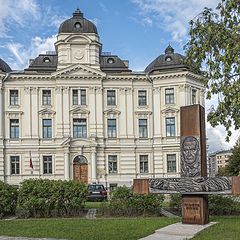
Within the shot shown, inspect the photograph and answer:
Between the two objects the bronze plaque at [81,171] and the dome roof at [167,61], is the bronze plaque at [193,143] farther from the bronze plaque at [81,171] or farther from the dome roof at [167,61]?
the dome roof at [167,61]

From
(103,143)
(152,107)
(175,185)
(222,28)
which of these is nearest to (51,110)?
(103,143)

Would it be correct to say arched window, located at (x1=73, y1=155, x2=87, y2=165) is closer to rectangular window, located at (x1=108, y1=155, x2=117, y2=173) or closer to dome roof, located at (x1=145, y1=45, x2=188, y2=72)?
rectangular window, located at (x1=108, y1=155, x2=117, y2=173)

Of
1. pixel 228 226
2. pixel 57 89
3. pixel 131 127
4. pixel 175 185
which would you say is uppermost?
pixel 57 89

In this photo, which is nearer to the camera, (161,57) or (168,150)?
(168,150)

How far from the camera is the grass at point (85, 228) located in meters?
14.1

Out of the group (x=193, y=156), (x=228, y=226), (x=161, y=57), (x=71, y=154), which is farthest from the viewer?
(x=161, y=57)

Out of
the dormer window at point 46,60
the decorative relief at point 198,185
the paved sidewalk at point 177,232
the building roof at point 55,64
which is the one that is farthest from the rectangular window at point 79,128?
the paved sidewalk at point 177,232

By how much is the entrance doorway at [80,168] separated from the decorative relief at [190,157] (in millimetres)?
34499

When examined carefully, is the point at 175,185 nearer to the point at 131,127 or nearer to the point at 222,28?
the point at 222,28

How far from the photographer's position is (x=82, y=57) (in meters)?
52.8

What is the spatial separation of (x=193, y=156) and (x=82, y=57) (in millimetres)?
37011

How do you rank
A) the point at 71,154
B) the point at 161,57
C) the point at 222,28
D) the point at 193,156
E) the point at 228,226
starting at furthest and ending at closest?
the point at 161,57 < the point at 71,154 < the point at 193,156 < the point at 228,226 < the point at 222,28

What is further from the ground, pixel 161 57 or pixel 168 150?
pixel 161 57

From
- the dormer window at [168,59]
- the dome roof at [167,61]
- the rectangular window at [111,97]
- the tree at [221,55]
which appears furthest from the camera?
the dormer window at [168,59]
